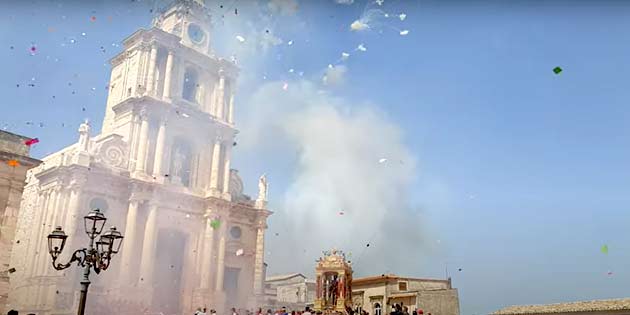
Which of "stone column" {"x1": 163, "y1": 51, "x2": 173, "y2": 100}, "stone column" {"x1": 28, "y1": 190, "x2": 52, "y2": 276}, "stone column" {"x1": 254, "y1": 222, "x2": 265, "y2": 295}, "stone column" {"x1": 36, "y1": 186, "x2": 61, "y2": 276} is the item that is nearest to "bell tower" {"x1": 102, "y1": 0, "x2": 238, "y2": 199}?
"stone column" {"x1": 163, "y1": 51, "x2": 173, "y2": 100}

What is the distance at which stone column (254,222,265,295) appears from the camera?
3397cm

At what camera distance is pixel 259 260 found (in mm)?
34531

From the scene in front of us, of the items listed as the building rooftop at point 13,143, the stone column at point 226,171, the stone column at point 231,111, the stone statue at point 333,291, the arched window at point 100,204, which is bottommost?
the stone statue at point 333,291

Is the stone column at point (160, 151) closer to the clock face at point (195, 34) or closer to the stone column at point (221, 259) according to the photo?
the stone column at point (221, 259)

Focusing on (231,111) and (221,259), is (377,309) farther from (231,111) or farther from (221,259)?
(231,111)

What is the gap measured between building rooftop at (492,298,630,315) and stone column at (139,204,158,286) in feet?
67.2

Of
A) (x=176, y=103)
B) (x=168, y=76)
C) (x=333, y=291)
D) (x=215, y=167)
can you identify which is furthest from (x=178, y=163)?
(x=333, y=291)

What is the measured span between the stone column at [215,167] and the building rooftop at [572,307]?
19.2 meters

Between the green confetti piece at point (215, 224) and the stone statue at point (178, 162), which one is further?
the stone statue at point (178, 162)

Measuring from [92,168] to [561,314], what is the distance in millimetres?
26292

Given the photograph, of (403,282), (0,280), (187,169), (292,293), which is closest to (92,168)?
(187,169)

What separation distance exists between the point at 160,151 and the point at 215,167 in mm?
4192

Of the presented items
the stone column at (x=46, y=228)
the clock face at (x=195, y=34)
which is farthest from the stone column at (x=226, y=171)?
the stone column at (x=46, y=228)

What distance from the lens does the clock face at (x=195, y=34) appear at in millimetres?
35906
